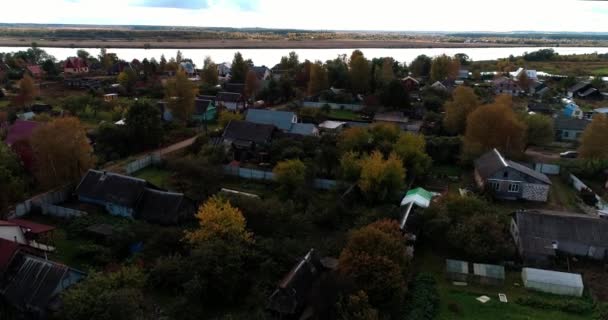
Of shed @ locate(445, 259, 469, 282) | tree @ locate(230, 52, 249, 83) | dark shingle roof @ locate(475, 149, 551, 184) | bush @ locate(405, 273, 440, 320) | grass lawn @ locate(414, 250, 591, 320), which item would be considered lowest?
grass lawn @ locate(414, 250, 591, 320)

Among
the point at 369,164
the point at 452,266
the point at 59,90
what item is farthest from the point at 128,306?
the point at 59,90

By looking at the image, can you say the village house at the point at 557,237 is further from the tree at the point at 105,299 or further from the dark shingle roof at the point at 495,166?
the tree at the point at 105,299

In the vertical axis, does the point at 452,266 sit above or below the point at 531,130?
below

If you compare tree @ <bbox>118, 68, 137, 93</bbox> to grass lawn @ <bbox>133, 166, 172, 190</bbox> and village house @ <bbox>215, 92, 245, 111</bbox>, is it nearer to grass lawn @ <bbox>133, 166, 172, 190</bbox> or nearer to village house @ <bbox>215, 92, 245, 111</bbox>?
village house @ <bbox>215, 92, 245, 111</bbox>

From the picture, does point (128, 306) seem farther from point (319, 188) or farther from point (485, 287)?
point (319, 188)

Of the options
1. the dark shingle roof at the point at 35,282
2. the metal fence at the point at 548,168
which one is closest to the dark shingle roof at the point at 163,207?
the dark shingle roof at the point at 35,282

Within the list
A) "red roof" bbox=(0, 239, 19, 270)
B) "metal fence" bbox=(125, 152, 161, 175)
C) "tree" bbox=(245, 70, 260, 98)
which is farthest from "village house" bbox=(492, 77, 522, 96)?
"red roof" bbox=(0, 239, 19, 270)
